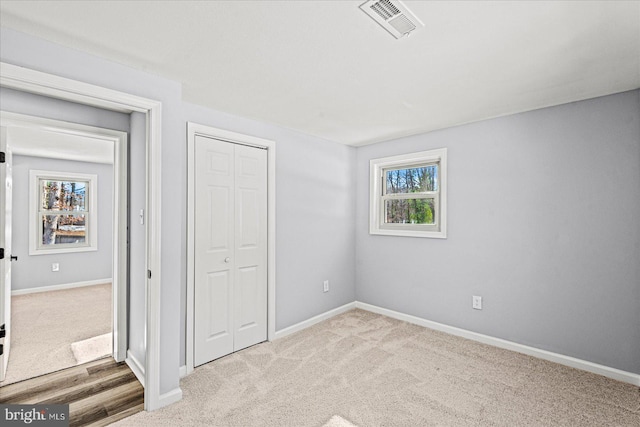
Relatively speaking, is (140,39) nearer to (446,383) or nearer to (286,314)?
(286,314)

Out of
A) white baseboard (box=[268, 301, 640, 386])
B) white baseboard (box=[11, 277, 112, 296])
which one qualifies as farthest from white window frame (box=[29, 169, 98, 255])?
white baseboard (box=[268, 301, 640, 386])

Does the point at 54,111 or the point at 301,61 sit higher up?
the point at 301,61

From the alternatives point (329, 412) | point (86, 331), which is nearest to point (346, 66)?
point (329, 412)

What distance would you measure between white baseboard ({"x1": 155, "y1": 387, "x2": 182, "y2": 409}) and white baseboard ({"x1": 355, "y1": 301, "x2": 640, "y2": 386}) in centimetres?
256

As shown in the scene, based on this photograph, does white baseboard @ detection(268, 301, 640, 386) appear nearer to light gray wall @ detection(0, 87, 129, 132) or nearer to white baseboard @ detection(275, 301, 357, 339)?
white baseboard @ detection(275, 301, 357, 339)

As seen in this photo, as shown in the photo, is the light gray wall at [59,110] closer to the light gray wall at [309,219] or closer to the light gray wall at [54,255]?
the light gray wall at [309,219]

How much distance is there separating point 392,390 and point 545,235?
1953mm

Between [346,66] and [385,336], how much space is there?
8.85ft

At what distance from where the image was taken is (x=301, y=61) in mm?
2016

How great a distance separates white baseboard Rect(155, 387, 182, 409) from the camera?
216cm

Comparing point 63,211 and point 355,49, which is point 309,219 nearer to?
point 355,49

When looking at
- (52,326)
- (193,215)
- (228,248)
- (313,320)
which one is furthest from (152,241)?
(52,326)

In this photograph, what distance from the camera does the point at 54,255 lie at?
17.8ft

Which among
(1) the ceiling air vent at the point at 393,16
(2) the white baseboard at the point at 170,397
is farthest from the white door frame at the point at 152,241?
(1) the ceiling air vent at the point at 393,16
